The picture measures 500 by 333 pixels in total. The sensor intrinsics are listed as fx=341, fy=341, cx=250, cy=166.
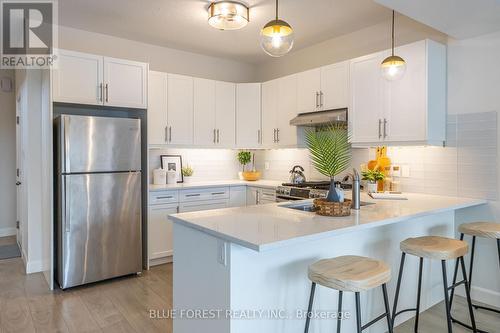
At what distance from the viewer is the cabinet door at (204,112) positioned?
4.50 meters

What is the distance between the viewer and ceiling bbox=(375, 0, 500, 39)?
234 cm

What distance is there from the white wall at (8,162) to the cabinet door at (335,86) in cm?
496

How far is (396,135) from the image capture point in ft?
10.5

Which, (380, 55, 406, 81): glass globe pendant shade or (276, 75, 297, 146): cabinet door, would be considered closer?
(380, 55, 406, 81): glass globe pendant shade

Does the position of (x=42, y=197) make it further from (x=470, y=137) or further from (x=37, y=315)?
(x=470, y=137)

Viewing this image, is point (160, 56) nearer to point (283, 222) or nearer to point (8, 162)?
point (8, 162)

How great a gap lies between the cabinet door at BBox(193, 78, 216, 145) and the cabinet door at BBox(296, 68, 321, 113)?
1.19 meters

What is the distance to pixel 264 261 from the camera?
6.09ft

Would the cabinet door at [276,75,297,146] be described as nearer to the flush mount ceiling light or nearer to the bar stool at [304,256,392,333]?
the flush mount ceiling light

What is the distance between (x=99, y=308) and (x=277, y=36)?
2599 millimetres

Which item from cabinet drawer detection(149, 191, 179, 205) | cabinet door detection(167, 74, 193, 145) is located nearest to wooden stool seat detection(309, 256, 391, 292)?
cabinet drawer detection(149, 191, 179, 205)

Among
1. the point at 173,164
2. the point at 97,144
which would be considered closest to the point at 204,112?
the point at 173,164

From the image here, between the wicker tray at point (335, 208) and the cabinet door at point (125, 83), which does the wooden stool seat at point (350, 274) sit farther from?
the cabinet door at point (125, 83)

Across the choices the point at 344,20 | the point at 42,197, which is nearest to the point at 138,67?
the point at 42,197
